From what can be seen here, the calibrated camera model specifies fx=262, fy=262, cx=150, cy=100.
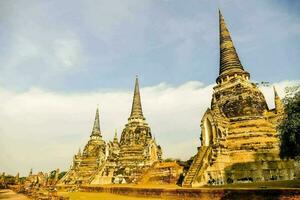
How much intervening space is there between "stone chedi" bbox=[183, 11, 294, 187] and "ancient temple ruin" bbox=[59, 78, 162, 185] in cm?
1117

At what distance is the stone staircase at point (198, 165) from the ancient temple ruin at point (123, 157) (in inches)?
417

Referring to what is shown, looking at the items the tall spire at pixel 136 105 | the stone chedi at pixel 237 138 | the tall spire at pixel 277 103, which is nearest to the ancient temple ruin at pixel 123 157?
the tall spire at pixel 136 105

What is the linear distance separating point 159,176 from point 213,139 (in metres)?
6.45

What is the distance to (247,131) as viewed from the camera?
21.3m

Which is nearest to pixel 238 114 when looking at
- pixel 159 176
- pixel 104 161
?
pixel 159 176

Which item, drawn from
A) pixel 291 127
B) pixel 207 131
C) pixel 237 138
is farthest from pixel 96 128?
pixel 291 127

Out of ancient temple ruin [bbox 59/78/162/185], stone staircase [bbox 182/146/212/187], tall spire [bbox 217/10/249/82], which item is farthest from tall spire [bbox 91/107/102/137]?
stone staircase [bbox 182/146/212/187]

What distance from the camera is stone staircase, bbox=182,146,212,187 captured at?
712 inches

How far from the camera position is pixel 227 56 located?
2812 centimetres

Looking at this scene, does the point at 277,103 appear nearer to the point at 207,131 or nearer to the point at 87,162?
the point at 207,131

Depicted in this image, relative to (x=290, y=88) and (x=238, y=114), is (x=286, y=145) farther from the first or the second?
(x=238, y=114)

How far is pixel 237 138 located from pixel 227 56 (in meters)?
10.4

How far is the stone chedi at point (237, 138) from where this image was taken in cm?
1873

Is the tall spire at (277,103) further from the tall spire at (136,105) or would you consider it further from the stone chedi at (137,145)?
the tall spire at (136,105)
